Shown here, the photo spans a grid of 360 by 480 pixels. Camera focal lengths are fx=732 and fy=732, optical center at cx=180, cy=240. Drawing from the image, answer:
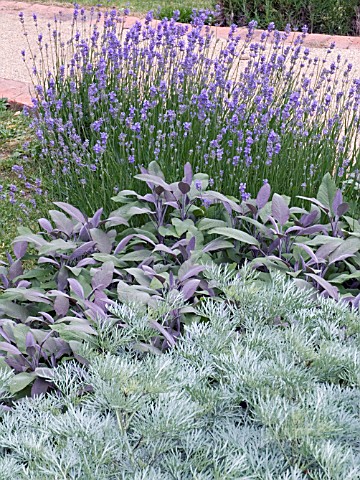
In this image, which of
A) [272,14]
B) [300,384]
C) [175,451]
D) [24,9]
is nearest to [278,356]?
[300,384]

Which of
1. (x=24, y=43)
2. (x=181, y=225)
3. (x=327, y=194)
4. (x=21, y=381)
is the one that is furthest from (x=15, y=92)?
(x=21, y=381)

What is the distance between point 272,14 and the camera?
884 cm

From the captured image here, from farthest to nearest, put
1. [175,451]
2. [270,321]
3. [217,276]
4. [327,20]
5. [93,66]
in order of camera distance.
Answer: [327,20]
[93,66]
[217,276]
[270,321]
[175,451]

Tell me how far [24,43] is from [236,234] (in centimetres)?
585

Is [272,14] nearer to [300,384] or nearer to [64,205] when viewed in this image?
[64,205]

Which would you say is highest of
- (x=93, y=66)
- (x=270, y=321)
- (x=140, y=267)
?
(x=93, y=66)

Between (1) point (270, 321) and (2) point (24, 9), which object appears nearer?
(1) point (270, 321)

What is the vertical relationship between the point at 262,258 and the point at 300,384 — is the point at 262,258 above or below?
below

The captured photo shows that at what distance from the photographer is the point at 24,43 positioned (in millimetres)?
8023

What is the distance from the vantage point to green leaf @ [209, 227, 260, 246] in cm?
291

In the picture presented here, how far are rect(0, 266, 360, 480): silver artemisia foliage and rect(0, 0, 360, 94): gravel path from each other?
504cm

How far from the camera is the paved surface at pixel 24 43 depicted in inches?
244

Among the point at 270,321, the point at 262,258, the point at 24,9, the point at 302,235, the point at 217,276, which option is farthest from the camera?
the point at 24,9

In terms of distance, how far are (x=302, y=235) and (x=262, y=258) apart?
0.34 metres
